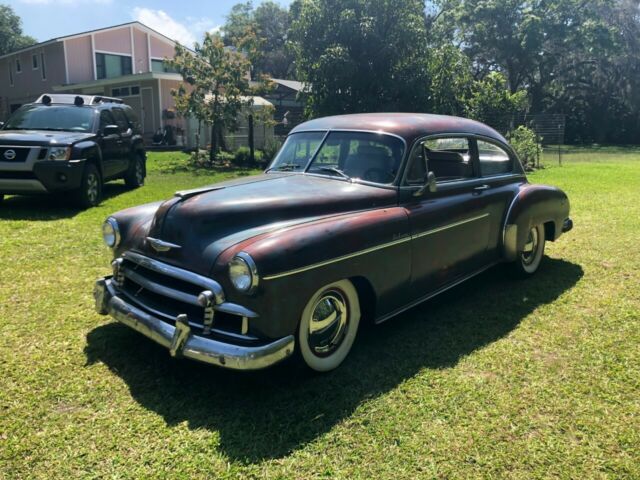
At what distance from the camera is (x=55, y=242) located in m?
6.84

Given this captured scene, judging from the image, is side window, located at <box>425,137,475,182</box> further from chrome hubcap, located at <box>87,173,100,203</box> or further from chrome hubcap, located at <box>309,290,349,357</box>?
chrome hubcap, located at <box>87,173,100,203</box>

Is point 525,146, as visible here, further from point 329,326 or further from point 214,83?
point 329,326

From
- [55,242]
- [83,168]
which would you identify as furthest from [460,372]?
[83,168]

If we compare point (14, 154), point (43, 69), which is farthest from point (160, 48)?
point (14, 154)

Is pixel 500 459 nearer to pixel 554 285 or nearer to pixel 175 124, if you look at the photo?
pixel 554 285

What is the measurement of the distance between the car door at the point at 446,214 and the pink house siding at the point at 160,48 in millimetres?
30315

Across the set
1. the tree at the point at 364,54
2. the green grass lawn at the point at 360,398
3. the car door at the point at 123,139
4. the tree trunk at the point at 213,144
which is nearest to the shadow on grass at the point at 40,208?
the car door at the point at 123,139

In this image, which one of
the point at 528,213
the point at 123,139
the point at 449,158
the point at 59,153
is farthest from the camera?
the point at 123,139

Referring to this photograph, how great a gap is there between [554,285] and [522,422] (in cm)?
277

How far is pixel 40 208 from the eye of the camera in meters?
8.96

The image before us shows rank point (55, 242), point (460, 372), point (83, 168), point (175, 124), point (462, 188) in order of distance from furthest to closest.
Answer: point (175, 124) < point (83, 168) < point (55, 242) < point (462, 188) < point (460, 372)

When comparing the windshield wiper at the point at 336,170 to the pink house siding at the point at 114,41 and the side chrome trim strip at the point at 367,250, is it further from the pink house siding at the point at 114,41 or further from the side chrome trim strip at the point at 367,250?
the pink house siding at the point at 114,41

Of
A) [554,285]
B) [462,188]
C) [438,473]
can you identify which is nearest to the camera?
[438,473]

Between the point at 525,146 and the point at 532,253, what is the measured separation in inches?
519
